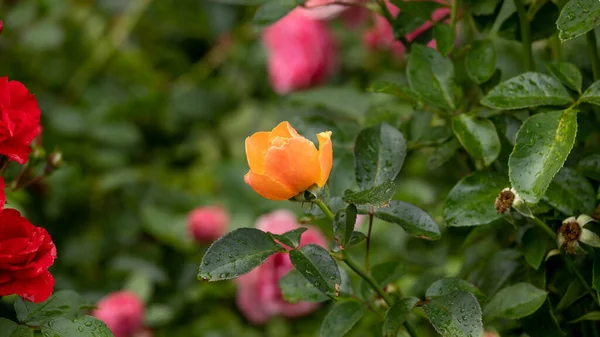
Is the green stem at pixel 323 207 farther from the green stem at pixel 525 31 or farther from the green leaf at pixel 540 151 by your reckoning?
the green stem at pixel 525 31

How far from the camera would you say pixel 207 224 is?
133 centimetres

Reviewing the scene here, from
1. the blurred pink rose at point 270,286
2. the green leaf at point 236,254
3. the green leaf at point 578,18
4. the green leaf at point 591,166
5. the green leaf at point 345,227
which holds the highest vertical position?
the green leaf at point 578,18

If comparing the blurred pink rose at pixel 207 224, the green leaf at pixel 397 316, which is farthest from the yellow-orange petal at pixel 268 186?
the blurred pink rose at pixel 207 224

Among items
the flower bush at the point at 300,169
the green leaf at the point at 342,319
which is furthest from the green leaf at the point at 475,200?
the green leaf at the point at 342,319

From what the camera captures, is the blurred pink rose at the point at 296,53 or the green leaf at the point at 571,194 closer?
the green leaf at the point at 571,194

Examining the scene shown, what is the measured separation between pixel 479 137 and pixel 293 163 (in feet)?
0.56

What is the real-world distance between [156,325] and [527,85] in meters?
0.83

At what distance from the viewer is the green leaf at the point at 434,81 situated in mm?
628

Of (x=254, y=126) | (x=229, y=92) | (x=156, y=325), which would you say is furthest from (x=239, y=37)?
(x=156, y=325)

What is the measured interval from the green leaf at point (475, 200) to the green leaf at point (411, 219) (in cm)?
2

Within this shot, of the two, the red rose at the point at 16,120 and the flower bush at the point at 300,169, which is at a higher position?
the red rose at the point at 16,120

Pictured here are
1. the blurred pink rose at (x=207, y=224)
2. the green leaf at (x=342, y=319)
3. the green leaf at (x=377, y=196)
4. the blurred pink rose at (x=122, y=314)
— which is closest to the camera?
the green leaf at (x=377, y=196)

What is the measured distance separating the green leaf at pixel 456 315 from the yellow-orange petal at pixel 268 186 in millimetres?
127

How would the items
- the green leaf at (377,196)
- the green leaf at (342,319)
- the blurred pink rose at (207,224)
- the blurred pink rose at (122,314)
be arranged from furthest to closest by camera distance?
the blurred pink rose at (207,224) → the blurred pink rose at (122,314) → the green leaf at (342,319) → the green leaf at (377,196)
